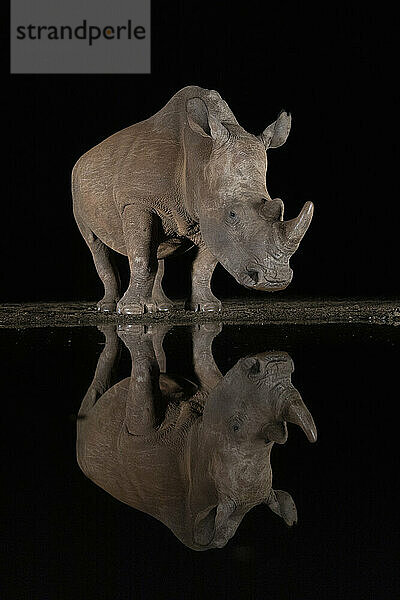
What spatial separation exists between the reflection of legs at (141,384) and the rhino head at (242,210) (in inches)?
22.2

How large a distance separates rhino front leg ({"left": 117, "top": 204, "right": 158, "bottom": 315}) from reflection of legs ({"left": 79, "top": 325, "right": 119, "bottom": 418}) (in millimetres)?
928

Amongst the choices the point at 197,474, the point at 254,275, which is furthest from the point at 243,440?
the point at 254,275

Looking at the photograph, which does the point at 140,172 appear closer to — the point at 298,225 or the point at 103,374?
the point at 298,225

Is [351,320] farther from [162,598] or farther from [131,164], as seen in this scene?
[162,598]

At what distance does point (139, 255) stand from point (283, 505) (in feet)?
11.2

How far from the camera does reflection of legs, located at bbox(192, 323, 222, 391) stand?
9.01 ft

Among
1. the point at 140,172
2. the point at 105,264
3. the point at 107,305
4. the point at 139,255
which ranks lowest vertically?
the point at 107,305

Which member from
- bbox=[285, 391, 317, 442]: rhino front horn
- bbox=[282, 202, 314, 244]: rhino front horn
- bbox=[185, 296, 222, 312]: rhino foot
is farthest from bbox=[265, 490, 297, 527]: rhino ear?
bbox=[185, 296, 222, 312]: rhino foot

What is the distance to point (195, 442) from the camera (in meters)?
2.03

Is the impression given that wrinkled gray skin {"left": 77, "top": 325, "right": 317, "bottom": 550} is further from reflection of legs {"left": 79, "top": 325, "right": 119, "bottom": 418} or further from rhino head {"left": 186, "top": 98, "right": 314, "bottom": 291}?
rhino head {"left": 186, "top": 98, "right": 314, "bottom": 291}

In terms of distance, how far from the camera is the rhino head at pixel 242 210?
4043 millimetres

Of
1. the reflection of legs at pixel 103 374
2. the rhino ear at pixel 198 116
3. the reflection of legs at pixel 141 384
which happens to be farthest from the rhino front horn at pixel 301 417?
the rhino ear at pixel 198 116

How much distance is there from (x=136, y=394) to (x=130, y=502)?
871mm

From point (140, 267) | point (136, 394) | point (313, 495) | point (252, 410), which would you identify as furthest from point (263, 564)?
point (140, 267)
